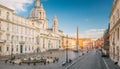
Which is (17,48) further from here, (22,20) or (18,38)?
(22,20)

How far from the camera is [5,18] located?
66.4 meters

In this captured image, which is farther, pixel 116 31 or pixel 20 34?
pixel 20 34

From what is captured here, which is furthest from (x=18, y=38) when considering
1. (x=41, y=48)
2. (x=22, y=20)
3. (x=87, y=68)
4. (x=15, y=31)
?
(x=87, y=68)

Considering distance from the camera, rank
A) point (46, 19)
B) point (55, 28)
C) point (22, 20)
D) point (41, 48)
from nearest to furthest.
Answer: point (22, 20) < point (41, 48) < point (46, 19) < point (55, 28)

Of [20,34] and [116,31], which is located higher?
[20,34]

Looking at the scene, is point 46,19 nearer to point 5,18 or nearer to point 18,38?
point 18,38

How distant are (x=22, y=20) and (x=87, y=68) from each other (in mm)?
53838

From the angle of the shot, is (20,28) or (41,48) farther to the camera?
(41,48)

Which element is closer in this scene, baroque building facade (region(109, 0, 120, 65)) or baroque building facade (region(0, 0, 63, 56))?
baroque building facade (region(109, 0, 120, 65))

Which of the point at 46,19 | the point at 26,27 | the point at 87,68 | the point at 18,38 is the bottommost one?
the point at 87,68

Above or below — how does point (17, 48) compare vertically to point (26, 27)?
Answer: below

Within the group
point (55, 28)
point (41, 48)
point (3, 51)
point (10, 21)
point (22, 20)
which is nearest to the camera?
point (3, 51)

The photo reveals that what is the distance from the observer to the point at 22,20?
80938 millimetres

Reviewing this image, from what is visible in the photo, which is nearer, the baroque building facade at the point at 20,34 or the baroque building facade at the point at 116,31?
the baroque building facade at the point at 116,31
